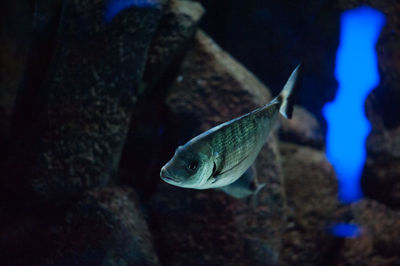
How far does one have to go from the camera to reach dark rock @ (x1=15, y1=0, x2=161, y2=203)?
2.73m

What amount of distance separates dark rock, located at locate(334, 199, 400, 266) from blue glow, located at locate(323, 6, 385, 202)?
0.23 meters

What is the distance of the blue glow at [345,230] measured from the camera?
3563 mm

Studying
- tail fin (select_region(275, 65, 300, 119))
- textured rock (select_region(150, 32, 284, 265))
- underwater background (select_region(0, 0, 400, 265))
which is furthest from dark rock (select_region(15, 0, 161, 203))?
tail fin (select_region(275, 65, 300, 119))

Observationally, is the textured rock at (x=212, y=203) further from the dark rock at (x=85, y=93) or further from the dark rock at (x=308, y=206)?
the dark rock at (x=85, y=93)

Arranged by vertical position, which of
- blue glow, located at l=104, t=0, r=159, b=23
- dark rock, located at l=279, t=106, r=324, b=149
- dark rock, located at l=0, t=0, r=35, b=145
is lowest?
dark rock, located at l=279, t=106, r=324, b=149

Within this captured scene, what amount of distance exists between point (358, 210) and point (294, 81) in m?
3.18

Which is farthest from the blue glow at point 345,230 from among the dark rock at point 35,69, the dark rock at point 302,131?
the dark rock at point 35,69

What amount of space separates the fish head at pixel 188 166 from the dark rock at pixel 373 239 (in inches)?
128

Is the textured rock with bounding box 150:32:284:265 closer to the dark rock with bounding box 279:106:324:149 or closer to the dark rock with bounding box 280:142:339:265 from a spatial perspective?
the dark rock with bounding box 280:142:339:265

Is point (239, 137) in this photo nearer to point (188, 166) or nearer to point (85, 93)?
point (188, 166)

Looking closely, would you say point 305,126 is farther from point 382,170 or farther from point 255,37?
point 255,37

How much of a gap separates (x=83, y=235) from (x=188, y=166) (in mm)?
2195

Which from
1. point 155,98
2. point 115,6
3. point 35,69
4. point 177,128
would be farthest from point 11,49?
point 177,128

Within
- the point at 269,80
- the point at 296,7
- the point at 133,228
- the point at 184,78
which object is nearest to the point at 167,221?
the point at 133,228
